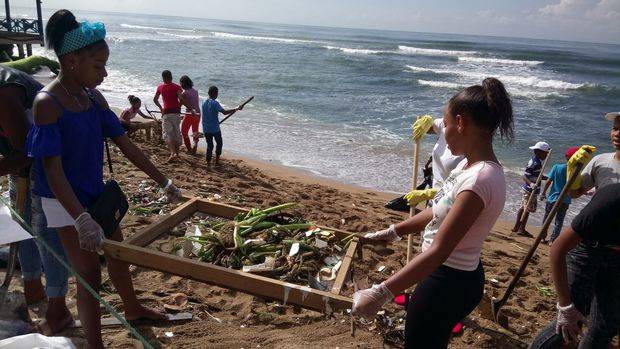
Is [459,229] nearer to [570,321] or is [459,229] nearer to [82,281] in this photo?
[570,321]

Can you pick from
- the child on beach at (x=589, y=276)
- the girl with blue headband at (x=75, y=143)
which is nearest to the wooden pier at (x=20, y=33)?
the girl with blue headband at (x=75, y=143)

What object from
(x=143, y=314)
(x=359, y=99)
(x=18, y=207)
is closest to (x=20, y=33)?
(x=359, y=99)

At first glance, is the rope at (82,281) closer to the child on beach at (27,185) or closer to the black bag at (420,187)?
the child on beach at (27,185)

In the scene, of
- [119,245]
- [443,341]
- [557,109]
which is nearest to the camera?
[443,341]

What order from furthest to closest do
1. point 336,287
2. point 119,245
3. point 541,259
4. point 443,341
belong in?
point 541,259
point 336,287
point 119,245
point 443,341

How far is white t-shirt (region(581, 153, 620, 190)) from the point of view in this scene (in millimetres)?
2922

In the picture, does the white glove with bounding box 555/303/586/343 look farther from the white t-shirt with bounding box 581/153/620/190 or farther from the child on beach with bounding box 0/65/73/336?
the child on beach with bounding box 0/65/73/336

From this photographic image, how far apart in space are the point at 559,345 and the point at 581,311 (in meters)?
0.24

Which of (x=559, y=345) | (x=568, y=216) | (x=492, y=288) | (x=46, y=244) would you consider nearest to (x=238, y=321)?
(x=46, y=244)

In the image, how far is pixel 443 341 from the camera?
204 centimetres

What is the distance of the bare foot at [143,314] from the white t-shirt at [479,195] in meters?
2.02

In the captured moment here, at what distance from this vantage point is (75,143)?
234 cm

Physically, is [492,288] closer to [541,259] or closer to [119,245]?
[541,259]

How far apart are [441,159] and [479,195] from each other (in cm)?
246
